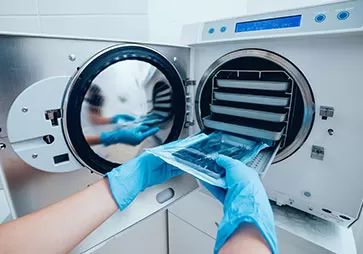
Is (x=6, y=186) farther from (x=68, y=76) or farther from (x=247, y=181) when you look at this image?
(x=247, y=181)

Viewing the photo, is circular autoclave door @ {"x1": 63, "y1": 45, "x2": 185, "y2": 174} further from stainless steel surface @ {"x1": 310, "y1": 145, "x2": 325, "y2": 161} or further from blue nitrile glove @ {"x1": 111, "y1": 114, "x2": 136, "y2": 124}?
stainless steel surface @ {"x1": 310, "y1": 145, "x2": 325, "y2": 161}

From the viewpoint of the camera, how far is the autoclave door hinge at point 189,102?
953 millimetres

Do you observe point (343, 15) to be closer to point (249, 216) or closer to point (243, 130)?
point (243, 130)

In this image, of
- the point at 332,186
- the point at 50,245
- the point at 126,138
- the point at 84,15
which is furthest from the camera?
the point at 84,15

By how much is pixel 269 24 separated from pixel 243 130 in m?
0.40

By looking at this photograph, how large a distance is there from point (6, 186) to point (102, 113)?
36 cm

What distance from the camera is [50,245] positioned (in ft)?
1.75

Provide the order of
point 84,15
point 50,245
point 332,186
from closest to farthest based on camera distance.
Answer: point 50,245 < point 332,186 < point 84,15

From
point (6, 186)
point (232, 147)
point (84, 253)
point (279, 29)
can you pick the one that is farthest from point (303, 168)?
point (6, 186)

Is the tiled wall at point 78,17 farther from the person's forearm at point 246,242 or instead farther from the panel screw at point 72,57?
the person's forearm at point 246,242

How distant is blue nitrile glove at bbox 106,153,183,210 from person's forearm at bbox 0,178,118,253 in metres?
0.04

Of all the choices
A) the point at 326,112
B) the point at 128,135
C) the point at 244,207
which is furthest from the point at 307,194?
the point at 128,135

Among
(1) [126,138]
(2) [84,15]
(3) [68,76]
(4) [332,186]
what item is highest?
(2) [84,15]

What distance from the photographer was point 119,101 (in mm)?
735
